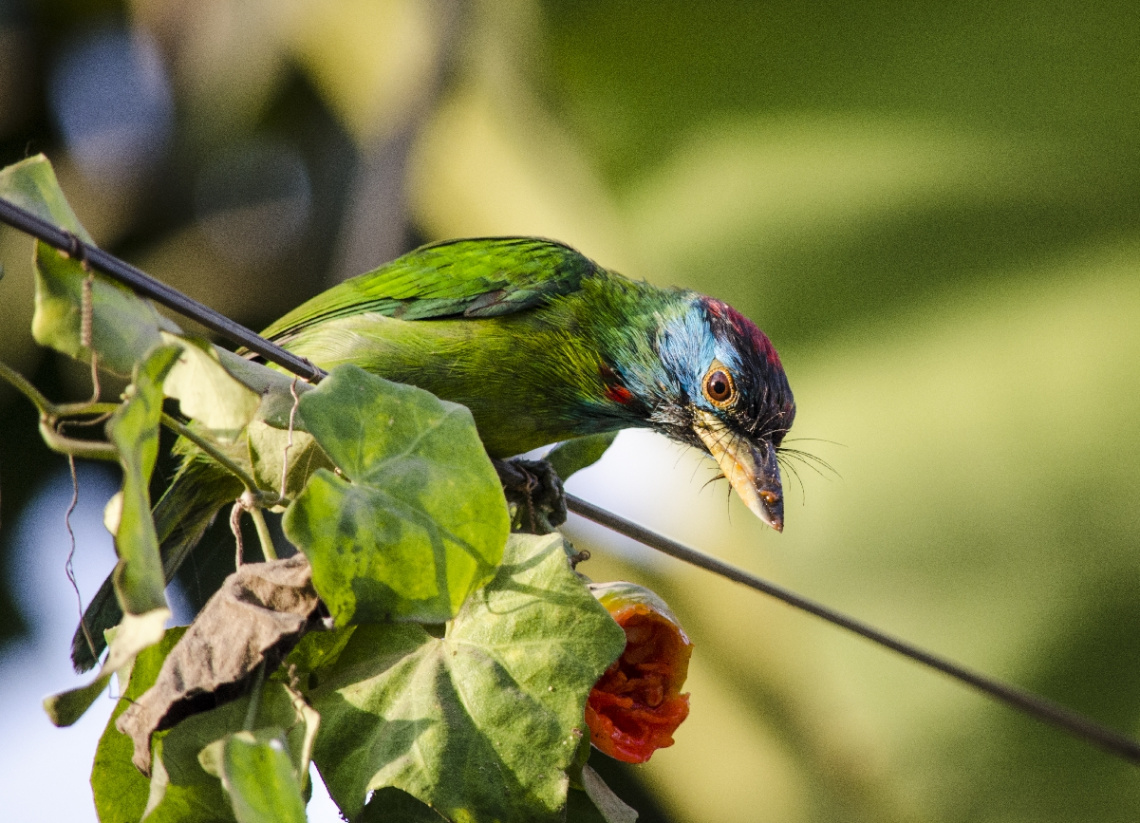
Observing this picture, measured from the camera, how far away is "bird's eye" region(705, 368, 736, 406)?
3.29 meters

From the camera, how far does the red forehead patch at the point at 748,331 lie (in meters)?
3.32

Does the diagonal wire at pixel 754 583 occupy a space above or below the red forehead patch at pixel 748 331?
above

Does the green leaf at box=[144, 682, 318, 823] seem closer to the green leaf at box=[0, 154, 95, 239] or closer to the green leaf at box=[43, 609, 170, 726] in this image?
the green leaf at box=[43, 609, 170, 726]

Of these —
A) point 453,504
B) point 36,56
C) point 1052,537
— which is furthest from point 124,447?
point 36,56

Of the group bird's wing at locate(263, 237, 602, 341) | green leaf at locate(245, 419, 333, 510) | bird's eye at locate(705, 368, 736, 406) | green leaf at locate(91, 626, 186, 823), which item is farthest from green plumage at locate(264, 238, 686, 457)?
green leaf at locate(91, 626, 186, 823)

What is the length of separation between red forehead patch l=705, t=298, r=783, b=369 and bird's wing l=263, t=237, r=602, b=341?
581 millimetres

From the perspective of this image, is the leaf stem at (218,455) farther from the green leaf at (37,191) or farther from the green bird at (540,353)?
the green bird at (540,353)

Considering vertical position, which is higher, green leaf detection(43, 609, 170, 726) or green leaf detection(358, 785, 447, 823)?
green leaf detection(43, 609, 170, 726)

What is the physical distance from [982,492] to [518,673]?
12.6 ft

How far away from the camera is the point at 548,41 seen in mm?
5219

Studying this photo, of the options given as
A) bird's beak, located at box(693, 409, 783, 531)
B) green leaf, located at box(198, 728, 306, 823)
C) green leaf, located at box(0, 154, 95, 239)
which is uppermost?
green leaf, located at box(0, 154, 95, 239)

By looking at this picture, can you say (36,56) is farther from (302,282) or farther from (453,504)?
(453,504)

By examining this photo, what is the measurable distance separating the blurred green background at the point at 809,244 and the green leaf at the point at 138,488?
3.04 m

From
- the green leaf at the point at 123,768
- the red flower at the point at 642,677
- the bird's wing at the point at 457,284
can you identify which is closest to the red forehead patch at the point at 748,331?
the bird's wing at the point at 457,284
